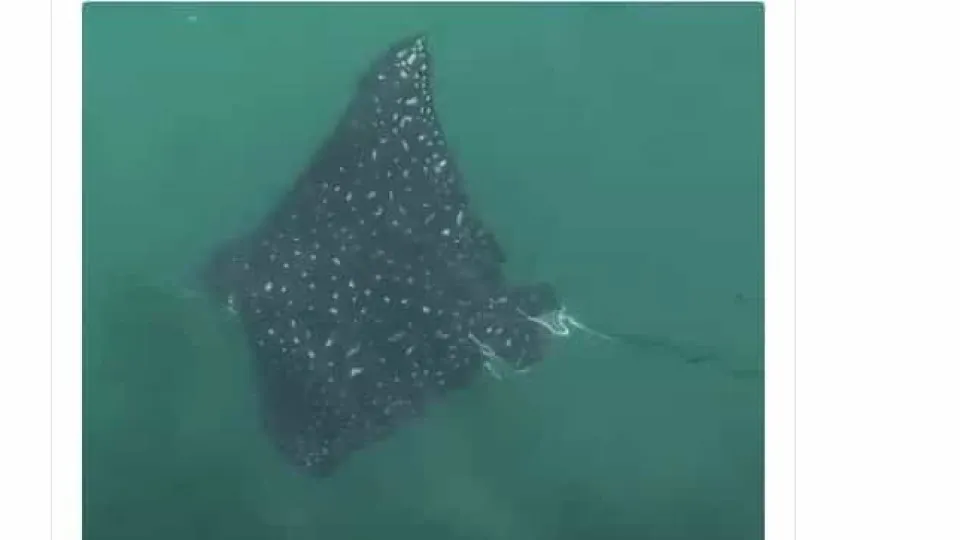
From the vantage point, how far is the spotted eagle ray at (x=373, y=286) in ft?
5.95

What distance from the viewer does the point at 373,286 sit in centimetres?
182

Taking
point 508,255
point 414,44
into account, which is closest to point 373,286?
point 508,255

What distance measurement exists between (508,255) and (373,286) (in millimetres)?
283

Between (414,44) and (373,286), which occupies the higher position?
(414,44)

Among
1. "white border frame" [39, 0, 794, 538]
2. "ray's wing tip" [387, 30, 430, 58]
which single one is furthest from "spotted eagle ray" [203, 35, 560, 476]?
"white border frame" [39, 0, 794, 538]

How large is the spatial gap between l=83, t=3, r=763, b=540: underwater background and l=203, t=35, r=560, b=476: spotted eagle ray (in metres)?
0.04

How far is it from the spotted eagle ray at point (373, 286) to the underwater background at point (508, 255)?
4cm

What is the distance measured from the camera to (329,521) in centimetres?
181
